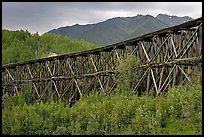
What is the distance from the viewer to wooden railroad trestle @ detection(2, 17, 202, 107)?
19.3 meters

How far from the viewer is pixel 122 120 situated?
17188 millimetres

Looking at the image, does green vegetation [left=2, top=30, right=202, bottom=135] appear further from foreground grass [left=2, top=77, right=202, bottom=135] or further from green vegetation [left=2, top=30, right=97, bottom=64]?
green vegetation [left=2, top=30, right=97, bottom=64]

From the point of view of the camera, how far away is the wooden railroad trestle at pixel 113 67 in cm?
1931

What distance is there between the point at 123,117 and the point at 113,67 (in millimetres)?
8869

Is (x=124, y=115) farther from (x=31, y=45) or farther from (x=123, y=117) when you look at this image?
(x=31, y=45)

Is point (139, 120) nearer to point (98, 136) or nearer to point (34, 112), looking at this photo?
point (98, 136)

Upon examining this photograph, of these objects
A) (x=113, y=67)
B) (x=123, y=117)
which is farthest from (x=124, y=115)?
(x=113, y=67)

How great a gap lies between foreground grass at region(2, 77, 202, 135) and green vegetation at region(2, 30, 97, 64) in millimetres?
58835

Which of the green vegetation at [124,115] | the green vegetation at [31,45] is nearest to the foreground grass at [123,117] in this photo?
the green vegetation at [124,115]

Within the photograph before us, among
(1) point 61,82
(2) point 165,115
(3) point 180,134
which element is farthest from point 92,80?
(3) point 180,134

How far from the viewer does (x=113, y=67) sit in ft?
84.5

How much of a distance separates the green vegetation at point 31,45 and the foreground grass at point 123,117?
5884 centimetres

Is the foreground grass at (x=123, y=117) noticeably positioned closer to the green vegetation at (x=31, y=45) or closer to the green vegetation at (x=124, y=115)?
the green vegetation at (x=124, y=115)

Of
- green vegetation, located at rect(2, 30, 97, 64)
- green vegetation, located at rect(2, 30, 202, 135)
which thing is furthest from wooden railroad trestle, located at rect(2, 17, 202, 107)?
green vegetation, located at rect(2, 30, 97, 64)
